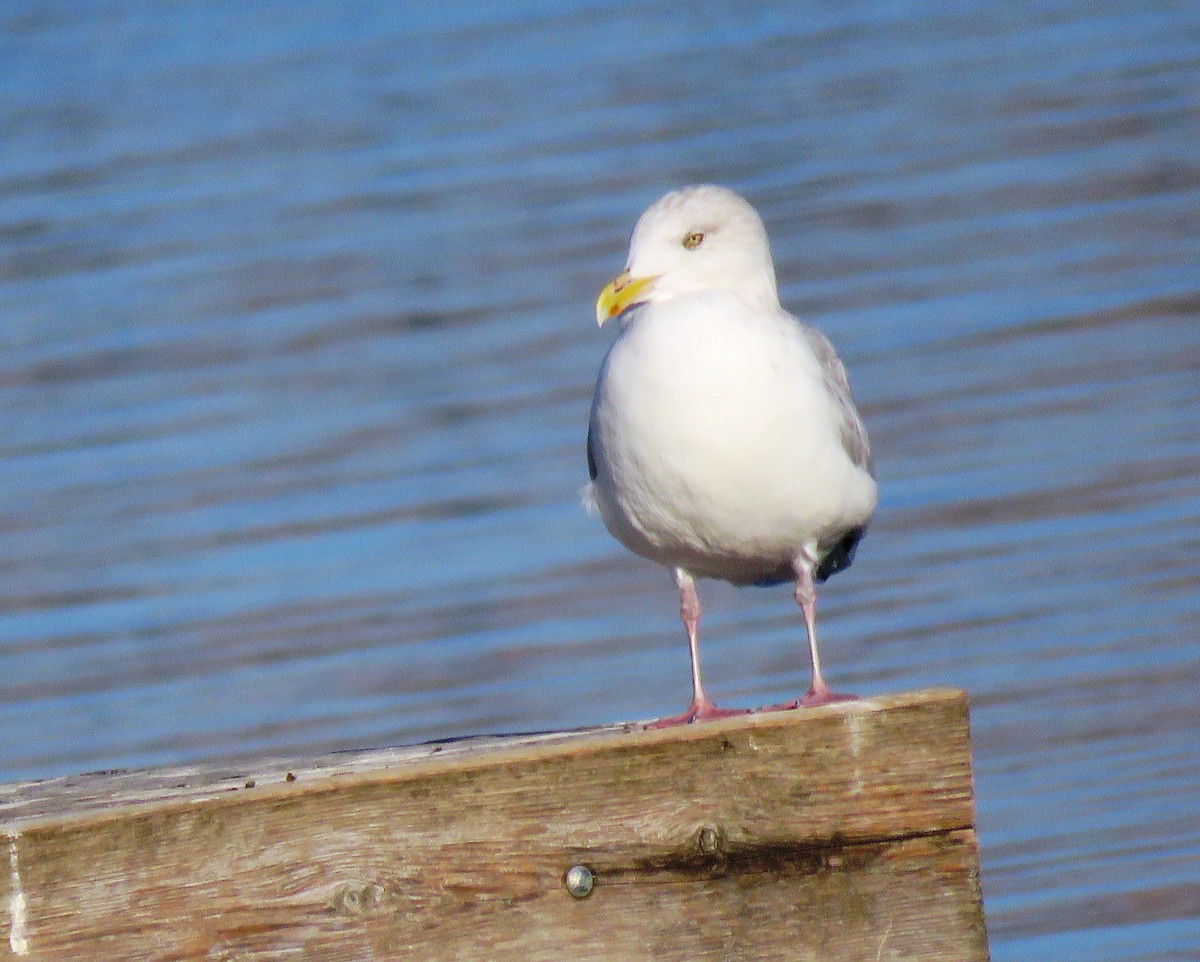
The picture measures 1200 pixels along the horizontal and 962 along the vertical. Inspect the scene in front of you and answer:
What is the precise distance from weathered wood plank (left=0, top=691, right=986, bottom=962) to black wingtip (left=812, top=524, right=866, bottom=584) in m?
1.52

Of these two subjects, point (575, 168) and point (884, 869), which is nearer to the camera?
point (884, 869)

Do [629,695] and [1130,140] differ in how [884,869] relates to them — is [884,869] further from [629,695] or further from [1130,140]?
[1130,140]

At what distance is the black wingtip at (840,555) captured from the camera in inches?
209

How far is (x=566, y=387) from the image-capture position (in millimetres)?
10016

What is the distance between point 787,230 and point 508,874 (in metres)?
8.23

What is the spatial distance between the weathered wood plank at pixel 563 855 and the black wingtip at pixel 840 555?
152cm

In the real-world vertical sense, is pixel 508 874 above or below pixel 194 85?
below

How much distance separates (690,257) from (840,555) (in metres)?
0.83

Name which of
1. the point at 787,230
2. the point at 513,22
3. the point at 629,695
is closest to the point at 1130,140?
the point at 787,230

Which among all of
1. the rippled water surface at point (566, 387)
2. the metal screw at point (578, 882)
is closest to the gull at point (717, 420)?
the metal screw at point (578, 882)

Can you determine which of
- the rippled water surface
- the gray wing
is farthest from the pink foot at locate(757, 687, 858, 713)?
the rippled water surface

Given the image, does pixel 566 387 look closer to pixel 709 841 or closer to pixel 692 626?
pixel 692 626

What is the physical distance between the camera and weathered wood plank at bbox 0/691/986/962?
3574 millimetres

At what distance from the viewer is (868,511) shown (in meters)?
5.11
